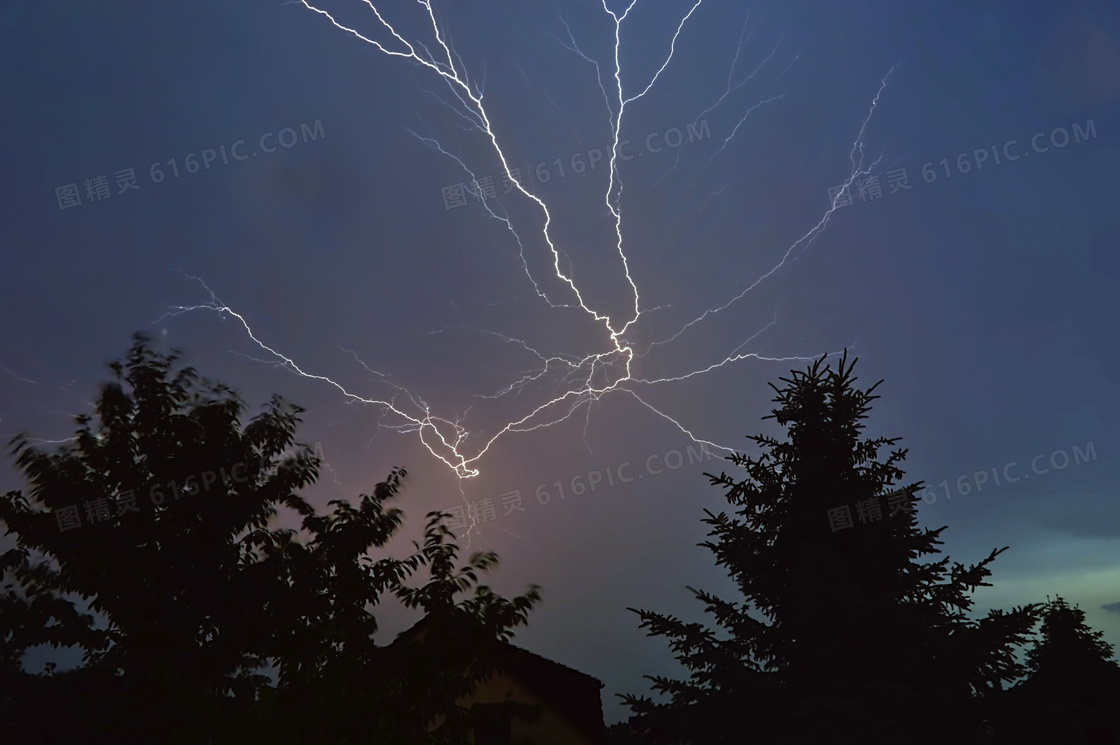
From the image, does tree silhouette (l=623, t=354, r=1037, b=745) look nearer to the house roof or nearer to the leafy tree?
the leafy tree

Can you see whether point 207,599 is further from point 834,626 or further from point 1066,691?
point 1066,691

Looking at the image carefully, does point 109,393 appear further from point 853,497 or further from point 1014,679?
point 1014,679

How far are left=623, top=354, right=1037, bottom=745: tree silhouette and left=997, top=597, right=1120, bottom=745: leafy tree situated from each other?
31cm

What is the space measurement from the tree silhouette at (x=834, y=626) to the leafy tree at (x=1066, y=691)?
1.01 ft

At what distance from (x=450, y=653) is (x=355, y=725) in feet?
3.99

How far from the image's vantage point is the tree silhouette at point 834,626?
826 centimetres

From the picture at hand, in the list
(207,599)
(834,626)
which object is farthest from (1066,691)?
(207,599)

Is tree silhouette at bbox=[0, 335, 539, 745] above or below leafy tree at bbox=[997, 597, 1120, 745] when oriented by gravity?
above

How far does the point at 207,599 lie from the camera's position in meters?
7.15

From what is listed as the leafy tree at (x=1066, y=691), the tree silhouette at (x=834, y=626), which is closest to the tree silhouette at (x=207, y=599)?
the tree silhouette at (x=834, y=626)

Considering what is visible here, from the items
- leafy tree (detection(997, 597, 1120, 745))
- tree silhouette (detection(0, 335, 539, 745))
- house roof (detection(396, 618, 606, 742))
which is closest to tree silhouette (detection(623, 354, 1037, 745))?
leafy tree (detection(997, 597, 1120, 745))

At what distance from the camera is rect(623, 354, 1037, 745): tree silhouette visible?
826 cm

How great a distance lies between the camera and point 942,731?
812cm

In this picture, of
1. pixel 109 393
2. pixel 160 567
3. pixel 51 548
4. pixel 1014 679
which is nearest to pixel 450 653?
pixel 160 567
